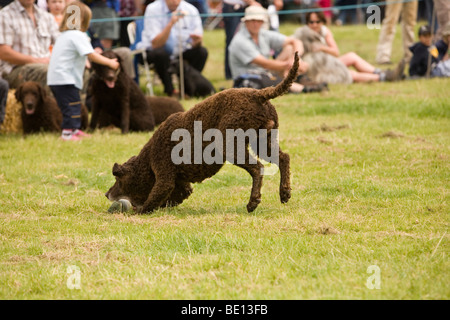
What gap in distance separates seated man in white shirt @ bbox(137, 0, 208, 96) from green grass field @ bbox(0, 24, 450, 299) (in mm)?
3916

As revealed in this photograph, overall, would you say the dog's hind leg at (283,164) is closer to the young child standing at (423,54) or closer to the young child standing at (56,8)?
the young child standing at (56,8)

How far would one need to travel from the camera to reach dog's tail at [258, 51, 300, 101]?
5.91 m

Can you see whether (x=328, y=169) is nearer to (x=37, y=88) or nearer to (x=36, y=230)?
(x=36, y=230)

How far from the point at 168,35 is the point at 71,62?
398 cm

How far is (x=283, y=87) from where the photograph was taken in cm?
598

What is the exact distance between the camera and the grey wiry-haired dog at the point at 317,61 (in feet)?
47.9

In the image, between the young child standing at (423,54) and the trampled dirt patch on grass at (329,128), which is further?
the young child standing at (423,54)

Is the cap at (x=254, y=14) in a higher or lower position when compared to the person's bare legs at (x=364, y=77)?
higher

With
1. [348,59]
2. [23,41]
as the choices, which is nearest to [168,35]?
[23,41]

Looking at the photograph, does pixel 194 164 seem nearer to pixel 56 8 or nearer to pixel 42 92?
pixel 42 92

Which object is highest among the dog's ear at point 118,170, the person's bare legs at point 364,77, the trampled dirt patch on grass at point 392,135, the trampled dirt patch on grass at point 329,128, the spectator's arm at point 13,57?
the spectator's arm at point 13,57

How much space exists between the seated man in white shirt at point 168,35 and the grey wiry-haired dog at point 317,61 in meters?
2.05

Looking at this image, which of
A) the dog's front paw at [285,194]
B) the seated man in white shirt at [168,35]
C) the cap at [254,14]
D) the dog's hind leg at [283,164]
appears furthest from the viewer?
the seated man in white shirt at [168,35]

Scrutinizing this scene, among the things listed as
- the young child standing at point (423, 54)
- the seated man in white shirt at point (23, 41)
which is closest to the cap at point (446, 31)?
the young child standing at point (423, 54)
